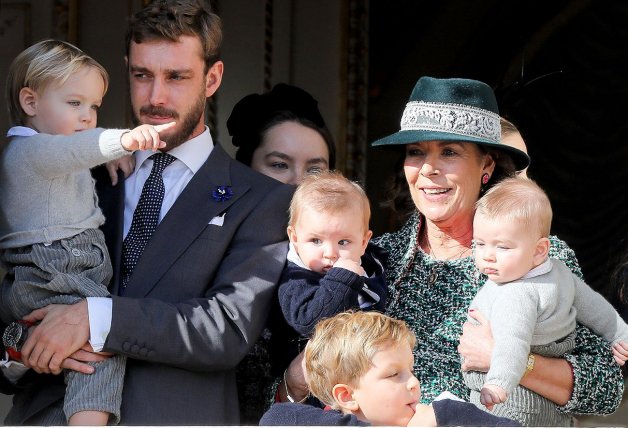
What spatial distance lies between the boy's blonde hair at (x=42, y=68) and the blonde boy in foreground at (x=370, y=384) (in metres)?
1.04

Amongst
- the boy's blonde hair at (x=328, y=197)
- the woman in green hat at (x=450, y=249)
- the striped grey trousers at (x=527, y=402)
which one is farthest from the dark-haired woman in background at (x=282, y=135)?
the striped grey trousers at (x=527, y=402)

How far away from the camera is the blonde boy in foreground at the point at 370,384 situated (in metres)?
3.15

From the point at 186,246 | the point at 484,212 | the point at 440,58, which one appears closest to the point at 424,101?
the point at 484,212

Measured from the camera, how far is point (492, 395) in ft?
11.0

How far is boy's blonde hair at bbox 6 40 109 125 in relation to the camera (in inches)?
143

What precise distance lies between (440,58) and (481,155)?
2.20 meters

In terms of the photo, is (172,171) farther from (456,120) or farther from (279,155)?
(456,120)

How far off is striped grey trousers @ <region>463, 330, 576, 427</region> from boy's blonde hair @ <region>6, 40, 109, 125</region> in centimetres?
133

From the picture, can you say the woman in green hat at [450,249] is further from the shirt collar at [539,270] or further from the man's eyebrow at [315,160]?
the man's eyebrow at [315,160]

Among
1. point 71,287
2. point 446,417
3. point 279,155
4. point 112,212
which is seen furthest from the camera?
point 279,155

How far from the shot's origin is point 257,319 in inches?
140

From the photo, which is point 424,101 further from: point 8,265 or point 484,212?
point 8,265

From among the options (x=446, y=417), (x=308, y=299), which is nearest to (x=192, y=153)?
(x=308, y=299)

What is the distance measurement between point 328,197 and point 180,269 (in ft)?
1.42
